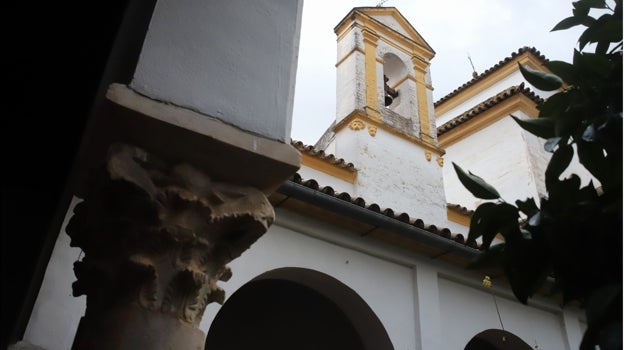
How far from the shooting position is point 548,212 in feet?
5.97

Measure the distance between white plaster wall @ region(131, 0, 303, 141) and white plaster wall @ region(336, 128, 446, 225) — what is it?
5799 mm

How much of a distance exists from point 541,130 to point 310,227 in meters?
3.71

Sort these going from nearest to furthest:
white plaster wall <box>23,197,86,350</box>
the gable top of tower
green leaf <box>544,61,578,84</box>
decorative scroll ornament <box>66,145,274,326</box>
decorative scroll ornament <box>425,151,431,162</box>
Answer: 1. green leaf <box>544,61,578,84</box>
2. decorative scroll ornament <box>66,145,274,326</box>
3. white plaster wall <box>23,197,86,350</box>
4. decorative scroll ornament <box>425,151,431,162</box>
5. the gable top of tower

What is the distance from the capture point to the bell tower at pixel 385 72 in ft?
32.0

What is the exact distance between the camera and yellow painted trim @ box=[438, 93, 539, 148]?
39.6 feet

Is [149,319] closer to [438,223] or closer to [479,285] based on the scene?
[479,285]

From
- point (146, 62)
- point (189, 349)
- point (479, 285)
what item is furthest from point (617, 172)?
point (479, 285)

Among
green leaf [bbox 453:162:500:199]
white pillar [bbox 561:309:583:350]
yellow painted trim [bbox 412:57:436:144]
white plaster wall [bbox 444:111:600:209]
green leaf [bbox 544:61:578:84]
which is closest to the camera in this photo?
green leaf [bbox 453:162:500:199]

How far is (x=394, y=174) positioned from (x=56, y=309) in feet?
18.9

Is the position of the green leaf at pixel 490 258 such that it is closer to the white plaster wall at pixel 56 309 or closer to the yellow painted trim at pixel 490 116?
the white plaster wall at pixel 56 309

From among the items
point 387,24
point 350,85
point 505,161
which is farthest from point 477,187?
point 505,161

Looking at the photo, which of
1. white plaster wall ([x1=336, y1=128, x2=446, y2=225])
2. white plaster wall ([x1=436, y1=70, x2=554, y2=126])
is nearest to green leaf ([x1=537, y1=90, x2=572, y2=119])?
white plaster wall ([x1=336, y1=128, x2=446, y2=225])

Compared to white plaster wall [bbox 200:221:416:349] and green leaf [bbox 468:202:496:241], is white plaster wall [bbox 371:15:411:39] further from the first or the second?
green leaf [bbox 468:202:496:241]

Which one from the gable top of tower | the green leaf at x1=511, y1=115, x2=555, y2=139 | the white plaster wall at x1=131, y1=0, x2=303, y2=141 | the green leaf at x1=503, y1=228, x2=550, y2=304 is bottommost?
the green leaf at x1=503, y1=228, x2=550, y2=304
